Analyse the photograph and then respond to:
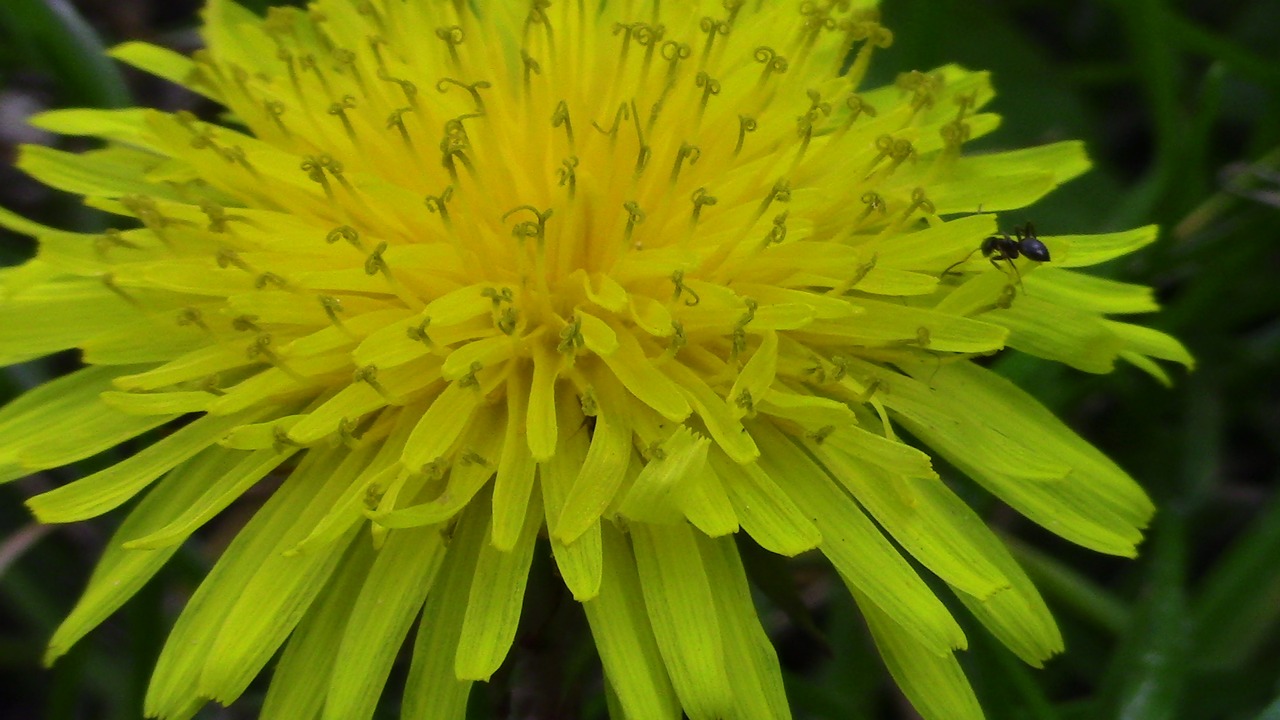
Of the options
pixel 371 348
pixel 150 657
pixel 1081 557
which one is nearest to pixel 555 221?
pixel 371 348

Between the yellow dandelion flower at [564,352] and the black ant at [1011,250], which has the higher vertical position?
the black ant at [1011,250]

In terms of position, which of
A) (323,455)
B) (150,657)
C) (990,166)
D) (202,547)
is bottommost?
(202,547)

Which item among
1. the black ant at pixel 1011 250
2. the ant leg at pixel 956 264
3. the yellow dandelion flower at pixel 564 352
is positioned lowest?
the yellow dandelion flower at pixel 564 352

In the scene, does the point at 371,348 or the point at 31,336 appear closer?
the point at 371,348

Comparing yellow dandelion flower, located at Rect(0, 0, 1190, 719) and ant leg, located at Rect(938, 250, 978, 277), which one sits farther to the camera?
ant leg, located at Rect(938, 250, 978, 277)

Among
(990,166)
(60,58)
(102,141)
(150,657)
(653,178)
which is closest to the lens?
(653,178)

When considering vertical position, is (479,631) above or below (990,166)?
below

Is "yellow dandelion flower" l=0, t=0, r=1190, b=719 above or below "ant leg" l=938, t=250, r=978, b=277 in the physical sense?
below

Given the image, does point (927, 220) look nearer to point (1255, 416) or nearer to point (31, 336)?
point (31, 336)
